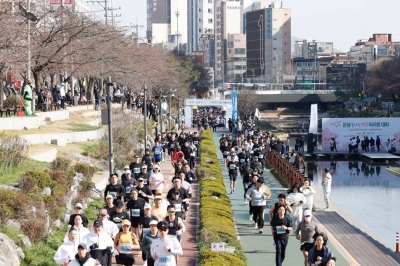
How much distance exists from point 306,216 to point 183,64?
89282 mm

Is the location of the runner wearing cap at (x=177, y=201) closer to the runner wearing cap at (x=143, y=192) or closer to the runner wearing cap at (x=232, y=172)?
the runner wearing cap at (x=143, y=192)

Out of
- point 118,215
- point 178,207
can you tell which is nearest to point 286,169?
point 178,207

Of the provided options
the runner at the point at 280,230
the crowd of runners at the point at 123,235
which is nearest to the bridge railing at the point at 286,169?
the runner at the point at 280,230

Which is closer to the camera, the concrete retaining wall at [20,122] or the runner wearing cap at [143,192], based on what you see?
the runner wearing cap at [143,192]

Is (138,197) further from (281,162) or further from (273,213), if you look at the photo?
(281,162)

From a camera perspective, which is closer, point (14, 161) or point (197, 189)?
point (14, 161)

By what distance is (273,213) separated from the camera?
54.6 feet

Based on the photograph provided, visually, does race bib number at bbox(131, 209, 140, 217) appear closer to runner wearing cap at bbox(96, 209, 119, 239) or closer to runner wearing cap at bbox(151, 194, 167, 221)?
runner wearing cap at bbox(151, 194, 167, 221)

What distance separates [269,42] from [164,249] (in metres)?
179

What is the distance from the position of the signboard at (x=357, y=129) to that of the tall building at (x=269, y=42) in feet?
415

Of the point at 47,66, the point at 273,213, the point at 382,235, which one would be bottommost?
the point at 382,235

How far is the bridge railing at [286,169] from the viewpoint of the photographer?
2942 cm

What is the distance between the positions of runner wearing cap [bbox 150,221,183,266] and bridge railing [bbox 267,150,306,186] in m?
14.5

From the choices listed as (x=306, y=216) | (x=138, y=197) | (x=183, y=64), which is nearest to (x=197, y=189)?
(x=138, y=197)
